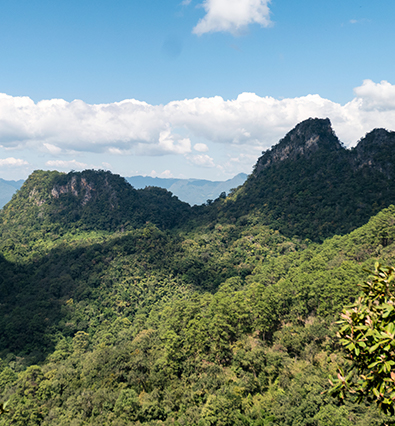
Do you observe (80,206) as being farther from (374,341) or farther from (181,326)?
(374,341)

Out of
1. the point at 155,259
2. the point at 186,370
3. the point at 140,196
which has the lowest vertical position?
the point at 186,370

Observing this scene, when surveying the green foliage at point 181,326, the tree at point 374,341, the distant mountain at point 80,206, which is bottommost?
the green foliage at point 181,326

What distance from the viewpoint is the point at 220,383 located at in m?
32.3

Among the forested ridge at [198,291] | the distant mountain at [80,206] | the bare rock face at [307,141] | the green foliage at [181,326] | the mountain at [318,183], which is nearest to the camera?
the green foliage at [181,326]

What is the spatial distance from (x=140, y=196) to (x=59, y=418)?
131 meters

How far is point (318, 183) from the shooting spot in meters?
109

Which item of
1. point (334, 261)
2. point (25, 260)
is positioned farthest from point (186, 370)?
point (25, 260)

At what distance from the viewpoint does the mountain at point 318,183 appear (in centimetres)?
8969

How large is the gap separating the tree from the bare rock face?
128 m

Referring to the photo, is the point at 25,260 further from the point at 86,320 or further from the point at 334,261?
the point at 334,261

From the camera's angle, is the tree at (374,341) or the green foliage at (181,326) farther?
the green foliage at (181,326)

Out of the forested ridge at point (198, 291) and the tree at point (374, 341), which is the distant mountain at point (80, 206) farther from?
the tree at point (374, 341)

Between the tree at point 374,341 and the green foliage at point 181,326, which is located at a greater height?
the tree at point 374,341

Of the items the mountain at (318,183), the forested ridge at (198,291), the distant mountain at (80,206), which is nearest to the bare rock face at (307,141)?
the mountain at (318,183)
